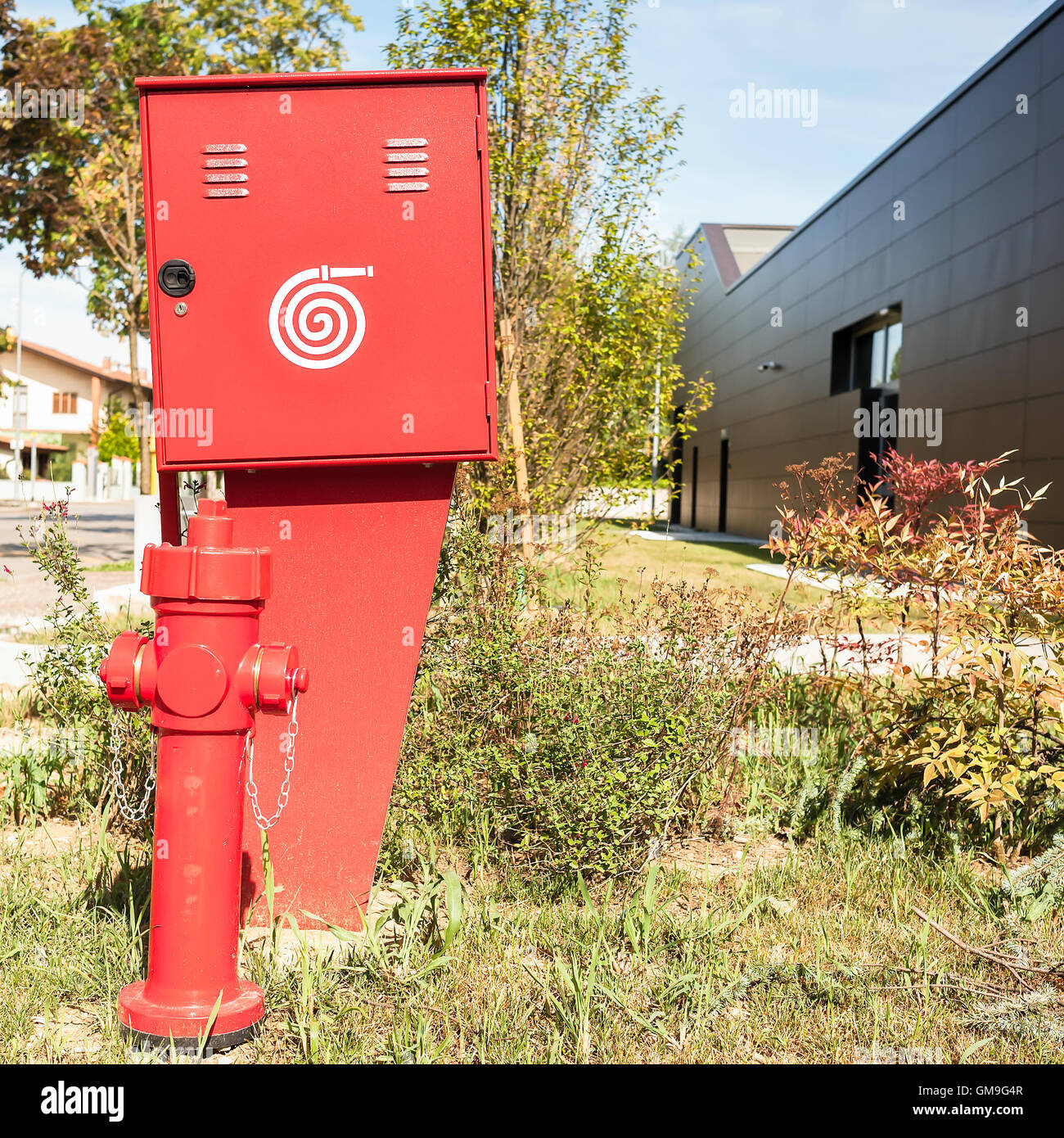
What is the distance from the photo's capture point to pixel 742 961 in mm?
2865

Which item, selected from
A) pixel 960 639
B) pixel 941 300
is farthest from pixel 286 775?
pixel 941 300

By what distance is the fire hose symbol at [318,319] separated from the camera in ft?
9.20

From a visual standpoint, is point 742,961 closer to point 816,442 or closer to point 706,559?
point 706,559

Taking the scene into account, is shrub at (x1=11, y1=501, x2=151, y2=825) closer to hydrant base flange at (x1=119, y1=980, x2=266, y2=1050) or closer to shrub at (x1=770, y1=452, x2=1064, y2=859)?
hydrant base flange at (x1=119, y1=980, x2=266, y2=1050)

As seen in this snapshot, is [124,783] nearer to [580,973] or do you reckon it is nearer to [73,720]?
[73,720]

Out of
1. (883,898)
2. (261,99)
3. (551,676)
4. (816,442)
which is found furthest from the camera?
(816,442)

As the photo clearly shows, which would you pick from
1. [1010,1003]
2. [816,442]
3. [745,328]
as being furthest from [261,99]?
[745,328]

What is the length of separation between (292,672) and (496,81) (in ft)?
22.0

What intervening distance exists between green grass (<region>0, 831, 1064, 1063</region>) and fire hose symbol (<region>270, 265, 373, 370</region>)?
4.99 ft

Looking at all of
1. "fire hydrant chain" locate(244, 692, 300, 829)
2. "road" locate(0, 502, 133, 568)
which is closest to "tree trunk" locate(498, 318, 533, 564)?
"fire hydrant chain" locate(244, 692, 300, 829)

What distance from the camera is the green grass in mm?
2424

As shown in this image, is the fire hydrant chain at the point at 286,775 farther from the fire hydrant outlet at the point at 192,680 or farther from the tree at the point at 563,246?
the tree at the point at 563,246

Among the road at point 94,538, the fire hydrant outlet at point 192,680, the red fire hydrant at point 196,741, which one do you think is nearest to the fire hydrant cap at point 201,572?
the red fire hydrant at point 196,741
